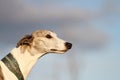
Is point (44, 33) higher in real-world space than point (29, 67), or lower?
higher

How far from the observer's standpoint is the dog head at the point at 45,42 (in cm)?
1458

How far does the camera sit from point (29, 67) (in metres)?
14.3

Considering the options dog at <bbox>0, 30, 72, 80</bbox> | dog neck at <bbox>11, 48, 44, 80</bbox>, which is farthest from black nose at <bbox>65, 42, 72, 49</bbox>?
dog neck at <bbox>11, 48, 44, 80</bbox>

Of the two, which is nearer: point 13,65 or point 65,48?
point 13,65

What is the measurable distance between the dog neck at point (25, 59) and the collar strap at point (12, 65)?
12cm

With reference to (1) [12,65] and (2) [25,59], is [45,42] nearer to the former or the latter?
(2) [25,59]

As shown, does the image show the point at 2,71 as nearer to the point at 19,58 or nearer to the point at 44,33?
the point at 19,58

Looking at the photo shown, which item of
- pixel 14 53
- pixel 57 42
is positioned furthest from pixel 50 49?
pixel 14 53

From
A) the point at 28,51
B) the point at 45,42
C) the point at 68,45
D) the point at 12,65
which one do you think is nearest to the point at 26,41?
the point at 28,51

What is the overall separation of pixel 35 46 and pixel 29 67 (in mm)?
722

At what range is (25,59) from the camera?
560 inches

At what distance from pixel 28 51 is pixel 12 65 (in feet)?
2.96

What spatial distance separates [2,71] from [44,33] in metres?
2.16

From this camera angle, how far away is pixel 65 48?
48.3 ft
